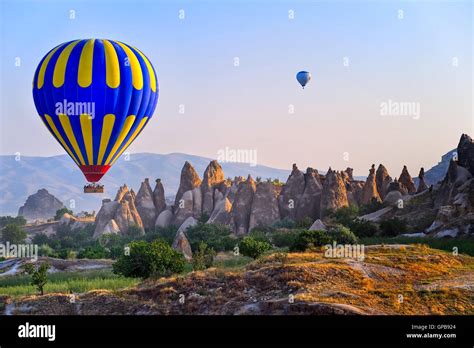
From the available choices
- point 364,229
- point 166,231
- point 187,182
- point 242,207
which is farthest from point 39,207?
point 364,229

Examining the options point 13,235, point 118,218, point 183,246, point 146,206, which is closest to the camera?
point 183,246

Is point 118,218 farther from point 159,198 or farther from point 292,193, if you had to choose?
point 292,193

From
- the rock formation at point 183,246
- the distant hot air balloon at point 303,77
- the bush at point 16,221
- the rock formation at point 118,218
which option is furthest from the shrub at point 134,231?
the bush at point 16,221

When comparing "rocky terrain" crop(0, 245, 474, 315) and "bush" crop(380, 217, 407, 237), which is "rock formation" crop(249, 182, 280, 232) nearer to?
"bush" crop(380, 217, 407, 237)

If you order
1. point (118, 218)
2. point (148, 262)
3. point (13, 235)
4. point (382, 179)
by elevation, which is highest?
point (382, 179)

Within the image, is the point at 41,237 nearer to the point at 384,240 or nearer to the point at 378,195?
the point at 378,195

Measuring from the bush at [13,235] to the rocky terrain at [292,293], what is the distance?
51428mm

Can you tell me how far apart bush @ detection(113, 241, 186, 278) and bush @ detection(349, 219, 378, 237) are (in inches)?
851

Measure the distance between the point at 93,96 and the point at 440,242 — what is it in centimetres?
2257

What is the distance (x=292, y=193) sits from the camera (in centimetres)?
7119

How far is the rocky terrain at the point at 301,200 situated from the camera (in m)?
55.6

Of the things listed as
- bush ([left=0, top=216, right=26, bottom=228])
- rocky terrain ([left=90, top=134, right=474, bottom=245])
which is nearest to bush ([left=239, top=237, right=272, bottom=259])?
rocky terrain ([left=90, top=134, right=474, bottom=245])

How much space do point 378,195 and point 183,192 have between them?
20242 mm
